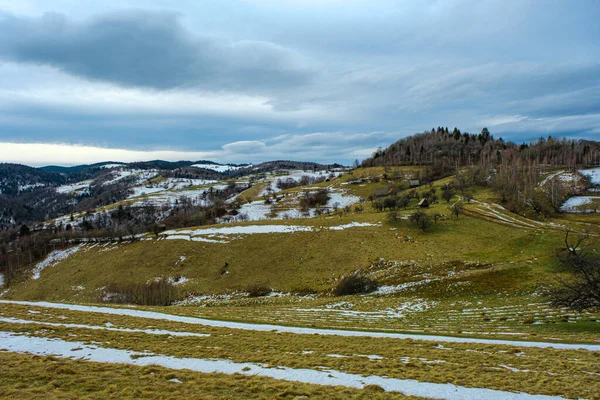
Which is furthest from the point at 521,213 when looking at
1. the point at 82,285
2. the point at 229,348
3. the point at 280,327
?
the point at 82,285

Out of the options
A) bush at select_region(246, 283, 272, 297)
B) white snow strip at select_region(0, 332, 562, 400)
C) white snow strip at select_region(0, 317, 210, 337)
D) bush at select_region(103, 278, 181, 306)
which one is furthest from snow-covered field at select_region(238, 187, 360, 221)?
white snow strip at select_region(0, 332, 562, 400)

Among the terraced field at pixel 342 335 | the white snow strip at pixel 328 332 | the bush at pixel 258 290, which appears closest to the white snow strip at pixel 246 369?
the terraced field at pixel 342 335

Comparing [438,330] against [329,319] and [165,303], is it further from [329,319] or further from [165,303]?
[165,303]

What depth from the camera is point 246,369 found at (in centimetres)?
1244

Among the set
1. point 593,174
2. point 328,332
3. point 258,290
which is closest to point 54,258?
point 258,290

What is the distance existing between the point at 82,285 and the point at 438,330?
239 ft

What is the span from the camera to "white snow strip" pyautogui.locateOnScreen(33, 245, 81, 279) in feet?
286

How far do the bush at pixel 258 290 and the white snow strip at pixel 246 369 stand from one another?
34.1m

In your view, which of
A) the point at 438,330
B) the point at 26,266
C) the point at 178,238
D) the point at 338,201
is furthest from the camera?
the point at 338,201

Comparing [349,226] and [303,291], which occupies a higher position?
[349,226]

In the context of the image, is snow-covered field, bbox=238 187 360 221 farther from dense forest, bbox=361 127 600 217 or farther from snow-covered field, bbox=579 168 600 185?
snow-covered field, bbox=579 168 600 185

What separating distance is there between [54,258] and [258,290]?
84.6 meters

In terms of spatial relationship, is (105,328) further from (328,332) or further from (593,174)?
(593,174)

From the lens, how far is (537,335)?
61.1ft
